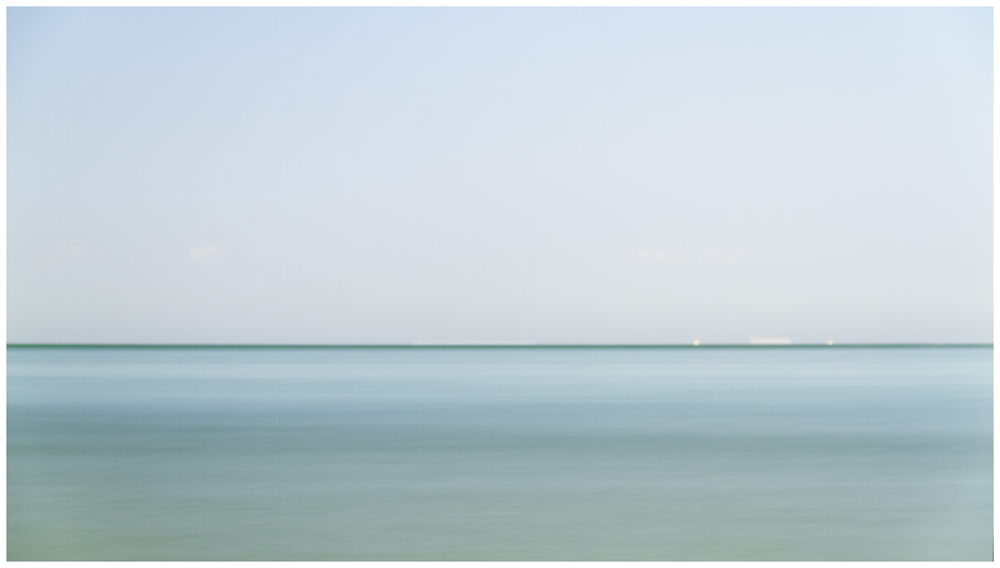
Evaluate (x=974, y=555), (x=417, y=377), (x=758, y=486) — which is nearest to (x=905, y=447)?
(x=758, y=486)

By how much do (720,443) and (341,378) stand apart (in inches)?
332

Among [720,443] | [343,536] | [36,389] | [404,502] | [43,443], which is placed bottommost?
[343,536]

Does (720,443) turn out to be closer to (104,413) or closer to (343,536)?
(343,536)

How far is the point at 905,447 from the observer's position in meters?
6.11

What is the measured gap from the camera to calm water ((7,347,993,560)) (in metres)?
3.61

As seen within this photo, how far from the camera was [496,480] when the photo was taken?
4727mm

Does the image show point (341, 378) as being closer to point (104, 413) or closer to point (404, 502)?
point (104, 413)

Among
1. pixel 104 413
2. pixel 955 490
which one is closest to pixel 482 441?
pixel 955 490

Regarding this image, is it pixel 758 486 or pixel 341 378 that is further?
pixel 341 378

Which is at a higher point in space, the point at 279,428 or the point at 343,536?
the point at 279,428

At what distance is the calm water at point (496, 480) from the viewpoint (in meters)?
3.61

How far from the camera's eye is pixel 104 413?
789cm

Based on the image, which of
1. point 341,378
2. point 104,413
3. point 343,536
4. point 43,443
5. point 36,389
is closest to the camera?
point 343,536

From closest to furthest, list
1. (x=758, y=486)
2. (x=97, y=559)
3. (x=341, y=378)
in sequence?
(x=97, y=559), (x=758, y=486), (x=341, y=378)
